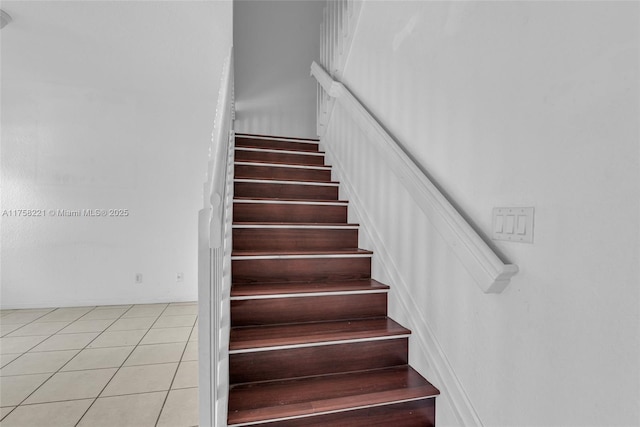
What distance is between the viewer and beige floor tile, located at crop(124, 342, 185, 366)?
8.43ft

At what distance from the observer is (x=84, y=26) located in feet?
9.57

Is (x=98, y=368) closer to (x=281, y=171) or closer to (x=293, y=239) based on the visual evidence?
(x=293, y=239)

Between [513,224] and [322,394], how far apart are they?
1.05 metres

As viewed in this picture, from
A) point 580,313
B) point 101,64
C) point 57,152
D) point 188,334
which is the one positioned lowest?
point 188,334

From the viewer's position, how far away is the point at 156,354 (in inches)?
106

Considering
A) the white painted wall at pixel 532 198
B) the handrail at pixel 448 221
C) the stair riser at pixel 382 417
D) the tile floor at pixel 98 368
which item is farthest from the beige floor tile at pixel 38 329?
the handrail at pixel 448 221

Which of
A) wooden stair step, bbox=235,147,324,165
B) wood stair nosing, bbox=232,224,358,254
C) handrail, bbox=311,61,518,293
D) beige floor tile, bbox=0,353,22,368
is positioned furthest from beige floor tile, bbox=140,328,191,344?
handrail, bbox=311,61,518,293

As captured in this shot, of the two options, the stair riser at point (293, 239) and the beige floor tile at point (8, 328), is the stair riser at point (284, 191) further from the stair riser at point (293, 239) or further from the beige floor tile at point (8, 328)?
the beige floor tile at point (8, 328)

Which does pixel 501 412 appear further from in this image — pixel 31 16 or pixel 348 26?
pixel 31 16

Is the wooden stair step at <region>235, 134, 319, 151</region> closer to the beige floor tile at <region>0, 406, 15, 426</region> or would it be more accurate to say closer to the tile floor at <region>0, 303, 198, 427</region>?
the tile floor at <region>0, 303, 198, 427</region>

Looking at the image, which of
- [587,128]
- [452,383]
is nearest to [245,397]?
[452,383]

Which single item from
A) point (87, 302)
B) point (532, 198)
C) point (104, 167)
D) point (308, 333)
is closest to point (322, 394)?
point (308, 333)

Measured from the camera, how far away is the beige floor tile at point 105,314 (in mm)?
3592

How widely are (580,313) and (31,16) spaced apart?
13.4 feet
